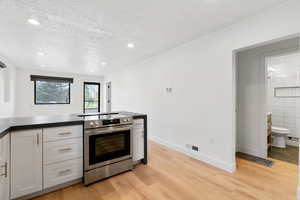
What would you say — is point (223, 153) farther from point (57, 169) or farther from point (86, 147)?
point (57, 169)

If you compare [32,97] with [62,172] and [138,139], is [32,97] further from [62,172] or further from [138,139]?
[138,139]

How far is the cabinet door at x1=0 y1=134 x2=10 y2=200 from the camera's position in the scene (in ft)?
4.59

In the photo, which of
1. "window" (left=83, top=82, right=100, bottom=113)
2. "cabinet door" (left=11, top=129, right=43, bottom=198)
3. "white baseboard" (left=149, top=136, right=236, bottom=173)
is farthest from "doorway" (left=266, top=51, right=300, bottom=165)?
"window" (left=83, top=82, right=100, bottom=113)

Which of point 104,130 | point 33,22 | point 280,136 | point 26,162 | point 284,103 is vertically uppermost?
point 33,22

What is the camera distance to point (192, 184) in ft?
6.67

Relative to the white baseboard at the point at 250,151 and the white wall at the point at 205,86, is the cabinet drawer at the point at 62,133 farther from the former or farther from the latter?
the white baseboard at the point at 250,151

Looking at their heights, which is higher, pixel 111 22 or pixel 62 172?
pixel 111 22

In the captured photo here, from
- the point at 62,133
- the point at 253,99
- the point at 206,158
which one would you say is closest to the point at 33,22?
the point at 62,133

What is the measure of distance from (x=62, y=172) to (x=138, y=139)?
49.3 inches

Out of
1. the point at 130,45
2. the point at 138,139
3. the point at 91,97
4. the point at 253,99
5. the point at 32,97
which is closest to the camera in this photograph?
the point at 138,139

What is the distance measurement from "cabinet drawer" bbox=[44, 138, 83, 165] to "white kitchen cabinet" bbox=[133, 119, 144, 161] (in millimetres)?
915

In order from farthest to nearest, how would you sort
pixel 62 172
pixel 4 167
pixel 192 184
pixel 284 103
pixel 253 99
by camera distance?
pixel 284 103, pixel 253 99, pixel 192 184, pixel 62 172, pixel 4 167

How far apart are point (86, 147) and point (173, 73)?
2.50m

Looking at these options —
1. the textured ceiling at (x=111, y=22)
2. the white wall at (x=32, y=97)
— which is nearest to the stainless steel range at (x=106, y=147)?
the textured ceiling at (x=111, y=22)
